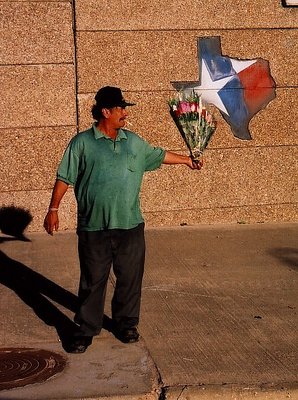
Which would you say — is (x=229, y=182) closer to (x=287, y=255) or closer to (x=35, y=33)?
(x=287, y=255)

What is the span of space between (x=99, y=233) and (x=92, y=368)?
879mm

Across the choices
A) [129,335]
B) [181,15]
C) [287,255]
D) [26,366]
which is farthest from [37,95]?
[26,366]

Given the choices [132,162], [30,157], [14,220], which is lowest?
[14,220]

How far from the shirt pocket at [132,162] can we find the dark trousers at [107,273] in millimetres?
402

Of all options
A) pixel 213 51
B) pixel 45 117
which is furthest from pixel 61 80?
pixel 213 51

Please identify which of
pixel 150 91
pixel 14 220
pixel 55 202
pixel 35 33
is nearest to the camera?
pixel 55 202

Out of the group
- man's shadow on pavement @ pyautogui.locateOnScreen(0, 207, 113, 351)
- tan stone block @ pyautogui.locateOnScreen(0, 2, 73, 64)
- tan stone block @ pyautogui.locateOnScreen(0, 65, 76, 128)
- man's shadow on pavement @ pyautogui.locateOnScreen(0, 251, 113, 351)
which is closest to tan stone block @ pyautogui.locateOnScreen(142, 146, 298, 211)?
tan stone block @ pyautogui.locateOnScreen(0, 65, 76, 128)

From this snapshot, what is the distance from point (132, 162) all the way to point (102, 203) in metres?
0.33

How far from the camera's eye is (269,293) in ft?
22.9

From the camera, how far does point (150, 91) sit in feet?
31.1

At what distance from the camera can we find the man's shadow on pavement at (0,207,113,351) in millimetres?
6180

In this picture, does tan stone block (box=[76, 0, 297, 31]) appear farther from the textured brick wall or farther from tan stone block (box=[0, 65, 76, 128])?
tan stone block (box=[0, 65, 76, 128])

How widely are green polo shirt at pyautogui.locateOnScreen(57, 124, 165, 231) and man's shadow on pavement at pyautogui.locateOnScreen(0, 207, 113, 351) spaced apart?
0.81 m

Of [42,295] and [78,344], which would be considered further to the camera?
[42,295]
